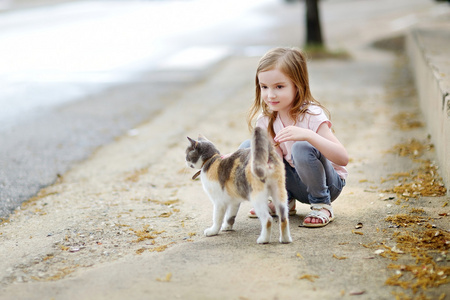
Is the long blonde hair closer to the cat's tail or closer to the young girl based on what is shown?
the young girl

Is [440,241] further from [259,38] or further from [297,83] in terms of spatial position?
[259,38]

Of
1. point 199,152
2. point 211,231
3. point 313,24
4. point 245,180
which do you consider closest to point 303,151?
point 245,180

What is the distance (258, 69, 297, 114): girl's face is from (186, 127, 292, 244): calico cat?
46 cm

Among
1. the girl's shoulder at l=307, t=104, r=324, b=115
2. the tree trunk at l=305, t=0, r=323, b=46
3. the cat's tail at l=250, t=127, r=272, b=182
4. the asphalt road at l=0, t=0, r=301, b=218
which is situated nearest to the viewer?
the cat's tail at l=250, t=127, r=272, b=182

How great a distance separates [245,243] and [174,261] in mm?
513

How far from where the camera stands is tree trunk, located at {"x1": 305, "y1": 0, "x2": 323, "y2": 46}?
12.8 m

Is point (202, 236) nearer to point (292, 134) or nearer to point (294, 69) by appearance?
point (292, 134)

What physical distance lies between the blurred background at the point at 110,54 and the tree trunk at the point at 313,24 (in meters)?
0.02

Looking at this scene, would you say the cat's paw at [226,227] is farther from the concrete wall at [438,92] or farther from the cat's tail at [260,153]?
the concrete wall at [438,92]

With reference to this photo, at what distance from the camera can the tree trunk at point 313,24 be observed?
12.8m

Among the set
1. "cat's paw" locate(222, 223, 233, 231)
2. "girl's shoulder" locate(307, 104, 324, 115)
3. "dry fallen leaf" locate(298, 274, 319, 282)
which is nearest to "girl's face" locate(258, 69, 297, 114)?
"girl's shoulder" locate(307, 104, 324, 115)

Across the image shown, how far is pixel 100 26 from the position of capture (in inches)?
762

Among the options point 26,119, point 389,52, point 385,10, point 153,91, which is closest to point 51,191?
point 26,119

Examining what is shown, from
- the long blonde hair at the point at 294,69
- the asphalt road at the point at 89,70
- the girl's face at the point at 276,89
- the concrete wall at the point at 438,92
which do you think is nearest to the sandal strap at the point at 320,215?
the long blonde hair at the point at 294,69
